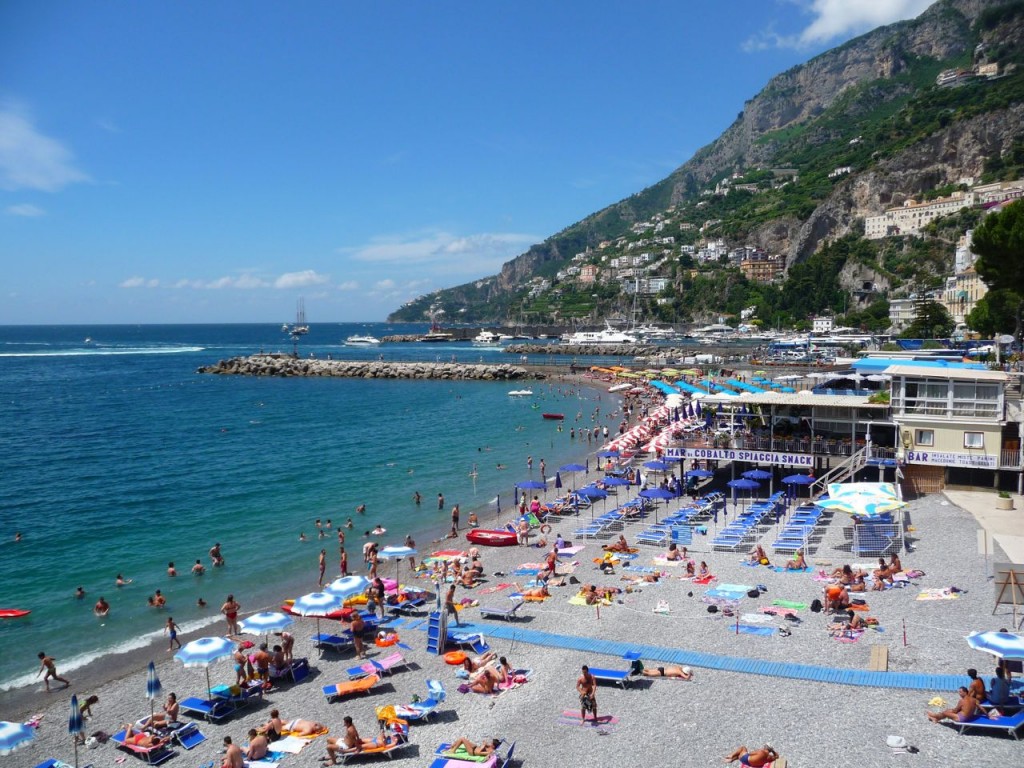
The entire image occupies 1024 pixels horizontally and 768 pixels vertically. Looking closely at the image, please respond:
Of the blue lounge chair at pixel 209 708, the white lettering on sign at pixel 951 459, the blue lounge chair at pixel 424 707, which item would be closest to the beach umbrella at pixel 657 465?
the white lettering on sign at pixel 951 459

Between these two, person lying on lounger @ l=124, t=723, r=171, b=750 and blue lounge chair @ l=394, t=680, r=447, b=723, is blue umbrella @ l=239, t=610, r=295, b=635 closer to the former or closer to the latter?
person lying on lounger @ l=124, t=723, r=171, b=750

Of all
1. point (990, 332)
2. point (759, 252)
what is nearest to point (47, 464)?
point (990, 332)

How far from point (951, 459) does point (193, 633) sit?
80.6ft

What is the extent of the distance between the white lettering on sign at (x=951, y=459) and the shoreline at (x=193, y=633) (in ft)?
49.1

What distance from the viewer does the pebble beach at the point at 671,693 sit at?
11.1m

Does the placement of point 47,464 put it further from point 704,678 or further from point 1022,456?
point 1022,456

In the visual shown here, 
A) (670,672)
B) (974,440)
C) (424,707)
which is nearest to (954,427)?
(974,440)

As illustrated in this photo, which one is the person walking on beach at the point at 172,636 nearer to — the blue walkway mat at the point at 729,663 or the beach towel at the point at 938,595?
the blue walkway mat at the point at 729,663

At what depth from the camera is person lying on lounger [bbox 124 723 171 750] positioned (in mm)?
12320

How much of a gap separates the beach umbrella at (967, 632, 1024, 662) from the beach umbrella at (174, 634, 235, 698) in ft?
43.8

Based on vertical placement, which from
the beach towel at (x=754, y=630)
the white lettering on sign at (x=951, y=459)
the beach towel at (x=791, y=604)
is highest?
the white lettering on sign at (x=951, y=459)

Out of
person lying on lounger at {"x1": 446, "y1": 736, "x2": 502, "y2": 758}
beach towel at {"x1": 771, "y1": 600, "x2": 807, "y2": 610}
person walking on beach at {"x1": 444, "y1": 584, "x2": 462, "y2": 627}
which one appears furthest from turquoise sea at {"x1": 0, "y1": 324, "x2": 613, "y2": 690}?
beach towel at {"x1": 771, "y1": 600, "x2": 807, "y2": 610}

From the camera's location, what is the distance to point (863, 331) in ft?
367

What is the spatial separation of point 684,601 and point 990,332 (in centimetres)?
5802
